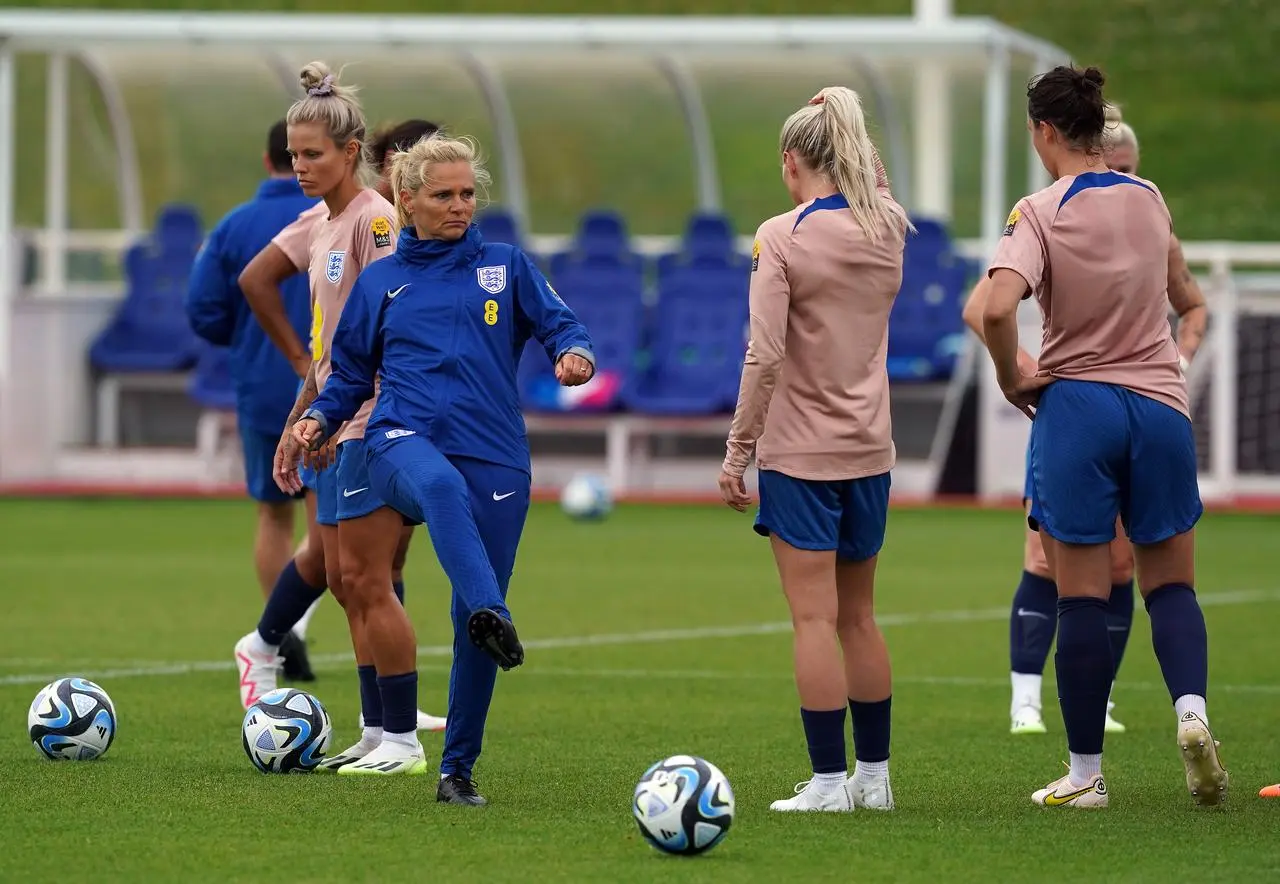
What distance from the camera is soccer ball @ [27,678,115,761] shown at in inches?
288

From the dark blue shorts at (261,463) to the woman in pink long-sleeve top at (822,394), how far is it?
3419 mm

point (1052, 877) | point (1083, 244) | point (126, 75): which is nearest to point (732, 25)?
point (126, 75)

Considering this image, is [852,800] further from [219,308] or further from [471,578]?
[219,308]

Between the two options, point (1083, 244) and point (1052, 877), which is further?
point (1083, 244)

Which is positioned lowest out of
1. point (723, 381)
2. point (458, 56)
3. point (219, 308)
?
point (723, 381)

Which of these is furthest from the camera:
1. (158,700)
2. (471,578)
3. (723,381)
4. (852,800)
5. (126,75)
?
(126,75)

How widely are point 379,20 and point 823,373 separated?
15.8m

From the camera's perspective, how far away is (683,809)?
18.7ft

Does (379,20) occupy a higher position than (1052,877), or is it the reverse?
(379,20)

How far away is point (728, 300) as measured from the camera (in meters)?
21.8

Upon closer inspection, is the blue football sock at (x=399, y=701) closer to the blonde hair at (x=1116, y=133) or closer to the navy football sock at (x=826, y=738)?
the navy football sock at (x=826, y=738)

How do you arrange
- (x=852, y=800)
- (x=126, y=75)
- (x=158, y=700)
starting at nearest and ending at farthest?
(x=852, y=800) < (x=158, y=700) < (x=126, y=75)

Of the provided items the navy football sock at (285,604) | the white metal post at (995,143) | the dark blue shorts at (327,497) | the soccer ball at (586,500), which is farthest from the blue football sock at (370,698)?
the white metal post at (995,143)

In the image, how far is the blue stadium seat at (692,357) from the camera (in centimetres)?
2142
